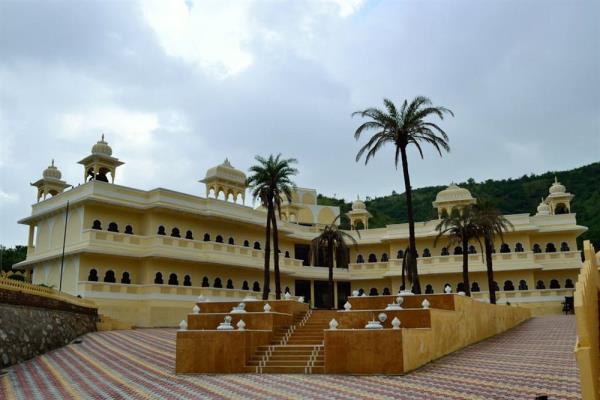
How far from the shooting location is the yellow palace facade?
34.6 m

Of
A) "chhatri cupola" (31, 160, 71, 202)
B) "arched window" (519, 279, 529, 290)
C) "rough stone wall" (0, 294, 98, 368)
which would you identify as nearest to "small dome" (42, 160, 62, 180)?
"chhatri cupola" (31, 160, 71, 202)

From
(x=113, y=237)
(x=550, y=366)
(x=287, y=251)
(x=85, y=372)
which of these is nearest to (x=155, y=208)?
(x=113, y=237)

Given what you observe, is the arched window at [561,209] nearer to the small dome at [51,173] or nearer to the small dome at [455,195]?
the small dome at [455,195]

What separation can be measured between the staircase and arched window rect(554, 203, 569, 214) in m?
37.3

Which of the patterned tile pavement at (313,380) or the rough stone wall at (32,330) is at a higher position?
the rough stone wall at (32,330)

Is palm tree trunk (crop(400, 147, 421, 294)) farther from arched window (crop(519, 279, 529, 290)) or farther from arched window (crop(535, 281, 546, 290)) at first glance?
arched window (crop(535, 281, 546, 290))

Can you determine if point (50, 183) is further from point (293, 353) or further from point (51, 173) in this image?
point (293, 353)

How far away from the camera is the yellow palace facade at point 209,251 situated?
34.6 metres

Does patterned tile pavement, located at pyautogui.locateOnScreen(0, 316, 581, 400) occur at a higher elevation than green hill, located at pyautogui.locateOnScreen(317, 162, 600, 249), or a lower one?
lower

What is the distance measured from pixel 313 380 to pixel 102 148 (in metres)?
27.9

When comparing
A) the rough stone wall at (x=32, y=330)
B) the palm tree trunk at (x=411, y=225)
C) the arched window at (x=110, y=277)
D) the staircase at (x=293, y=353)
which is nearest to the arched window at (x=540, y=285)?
the palm tree trunk at (x=411, y=225)

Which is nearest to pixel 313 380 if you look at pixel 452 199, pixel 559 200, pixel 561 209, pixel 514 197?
pixel 452 199

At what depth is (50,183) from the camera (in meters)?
40.6

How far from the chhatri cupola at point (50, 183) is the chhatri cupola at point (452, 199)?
1261 inches
